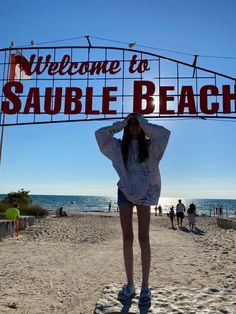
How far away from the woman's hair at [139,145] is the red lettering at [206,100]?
13.4 ft

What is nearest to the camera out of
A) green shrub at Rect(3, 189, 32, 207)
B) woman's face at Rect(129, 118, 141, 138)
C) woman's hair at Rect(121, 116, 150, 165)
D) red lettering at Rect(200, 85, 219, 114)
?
woman's hair at Rect(121, 116, 150, 165)

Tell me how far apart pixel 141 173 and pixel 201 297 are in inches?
65.5

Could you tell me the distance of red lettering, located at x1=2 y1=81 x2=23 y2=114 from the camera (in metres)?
8.09

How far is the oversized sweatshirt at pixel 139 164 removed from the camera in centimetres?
385

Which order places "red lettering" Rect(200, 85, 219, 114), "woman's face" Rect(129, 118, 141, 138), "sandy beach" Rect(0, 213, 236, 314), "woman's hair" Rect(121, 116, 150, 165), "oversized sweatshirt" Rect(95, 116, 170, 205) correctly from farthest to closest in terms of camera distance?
"red lettering" Rect(200, 85, 219, 114)
"sandy beach" Rect(0, 213, 236, 314)
"woman's face" Rect(129, 118, 141, 138)
"woman's hair" Rect(121, 116, 150, 165)
"oversized sweatshirt" Rect(95, 116, 170, 205)

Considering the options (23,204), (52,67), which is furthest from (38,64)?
(23,204)

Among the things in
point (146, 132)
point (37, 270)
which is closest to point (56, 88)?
point (37, 270)

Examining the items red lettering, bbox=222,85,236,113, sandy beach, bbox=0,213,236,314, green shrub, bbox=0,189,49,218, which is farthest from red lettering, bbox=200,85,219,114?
green shrub, bbox=0,189,49,218

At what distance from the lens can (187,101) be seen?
7852 mm

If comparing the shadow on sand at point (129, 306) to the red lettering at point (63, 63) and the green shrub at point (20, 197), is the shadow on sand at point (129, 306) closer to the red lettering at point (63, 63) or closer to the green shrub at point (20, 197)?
the red lettering at point (63, 63)

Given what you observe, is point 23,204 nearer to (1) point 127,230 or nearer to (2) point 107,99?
(2) point 107,99

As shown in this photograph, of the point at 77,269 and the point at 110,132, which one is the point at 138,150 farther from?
the point at 77,269

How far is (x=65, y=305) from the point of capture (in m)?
4.47

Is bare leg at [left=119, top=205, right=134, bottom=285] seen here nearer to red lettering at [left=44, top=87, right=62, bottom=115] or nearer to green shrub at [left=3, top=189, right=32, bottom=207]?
red lettering at [left=44, top=87, right=62, bottom=115]
